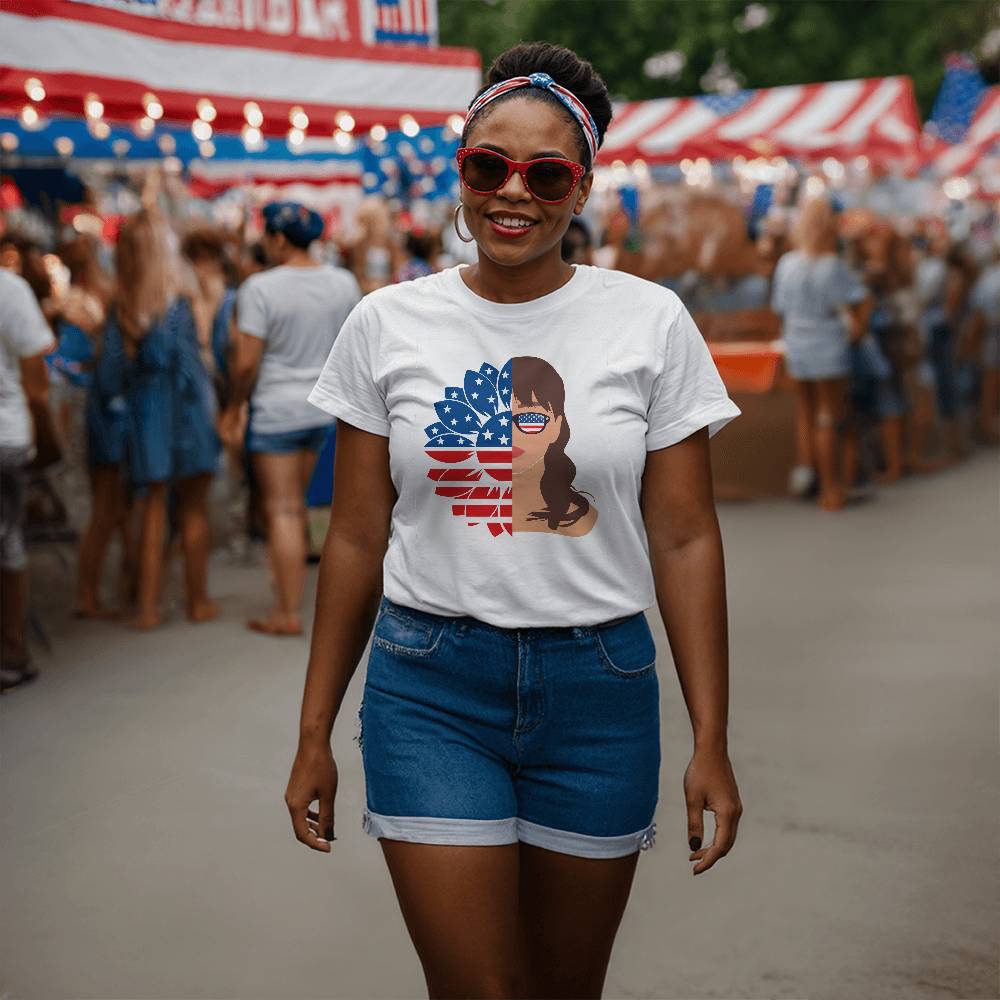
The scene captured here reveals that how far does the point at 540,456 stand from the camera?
7.51 feet

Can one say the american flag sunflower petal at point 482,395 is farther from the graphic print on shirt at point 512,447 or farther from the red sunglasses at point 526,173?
the red sunglasses at point 526,173

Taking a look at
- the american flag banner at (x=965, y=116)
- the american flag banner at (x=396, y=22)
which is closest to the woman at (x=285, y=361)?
the american flag banner at (x=396, y=22)

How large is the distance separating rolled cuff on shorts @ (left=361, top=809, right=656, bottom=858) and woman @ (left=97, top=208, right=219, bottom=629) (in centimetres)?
509

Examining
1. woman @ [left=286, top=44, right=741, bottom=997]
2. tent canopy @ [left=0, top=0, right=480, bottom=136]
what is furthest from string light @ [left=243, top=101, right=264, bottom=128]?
woman @ [left=286, top=44, right=741, bottom=997]

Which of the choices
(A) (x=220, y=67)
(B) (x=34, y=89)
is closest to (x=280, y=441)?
(B) (x=34, y=89)

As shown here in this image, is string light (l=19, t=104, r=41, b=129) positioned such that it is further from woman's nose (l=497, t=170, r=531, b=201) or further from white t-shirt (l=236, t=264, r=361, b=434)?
woman's nose (l=497, t=170, r=531, b=201)

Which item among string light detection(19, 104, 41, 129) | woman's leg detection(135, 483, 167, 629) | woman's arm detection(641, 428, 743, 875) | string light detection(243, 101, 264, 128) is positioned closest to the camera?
woman's arm detection(641, 428, 743, 875)

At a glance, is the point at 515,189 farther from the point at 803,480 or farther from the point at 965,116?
the point at 965,116

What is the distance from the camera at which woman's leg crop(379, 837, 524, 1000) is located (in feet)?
7.43

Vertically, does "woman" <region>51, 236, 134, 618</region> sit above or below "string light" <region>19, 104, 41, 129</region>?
below

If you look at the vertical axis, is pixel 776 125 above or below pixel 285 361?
above

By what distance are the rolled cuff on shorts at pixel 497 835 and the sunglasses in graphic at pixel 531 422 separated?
23.6 inches

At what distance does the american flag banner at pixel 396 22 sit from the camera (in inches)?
384

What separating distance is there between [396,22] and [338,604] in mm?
8191
